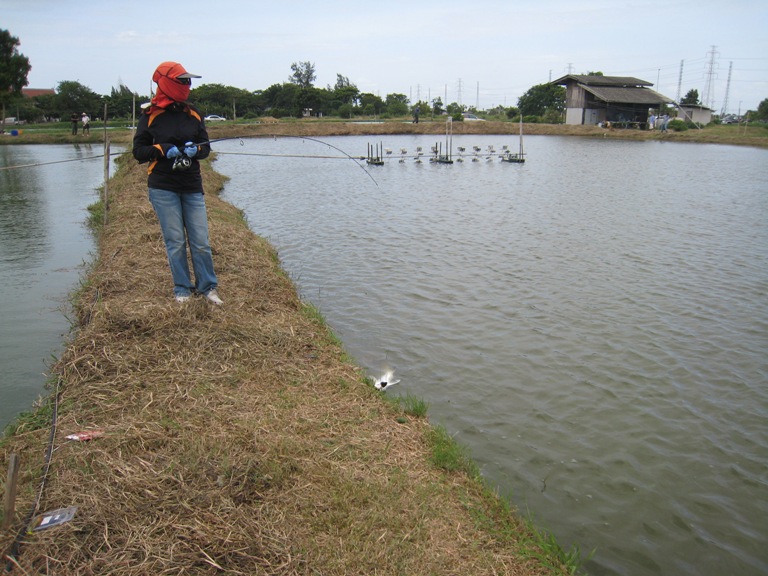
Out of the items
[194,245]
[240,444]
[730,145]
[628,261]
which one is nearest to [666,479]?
[240,444]

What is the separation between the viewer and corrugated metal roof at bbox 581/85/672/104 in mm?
52406

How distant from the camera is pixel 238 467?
10.7 feet

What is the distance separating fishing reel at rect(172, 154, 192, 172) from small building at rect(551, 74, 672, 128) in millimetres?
54183

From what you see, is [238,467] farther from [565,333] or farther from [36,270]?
[36,270]

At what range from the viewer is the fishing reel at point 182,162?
5160 millimetres

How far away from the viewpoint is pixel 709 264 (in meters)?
10.2

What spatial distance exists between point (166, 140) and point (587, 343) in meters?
5.15

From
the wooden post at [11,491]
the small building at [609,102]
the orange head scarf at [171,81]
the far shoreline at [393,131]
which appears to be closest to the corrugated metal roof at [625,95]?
the small building at [609,102]

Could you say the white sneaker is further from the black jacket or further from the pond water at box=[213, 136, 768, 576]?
the pond water at box=[213, 136, 768, 576]

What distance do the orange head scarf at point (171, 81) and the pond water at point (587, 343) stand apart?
3.30m

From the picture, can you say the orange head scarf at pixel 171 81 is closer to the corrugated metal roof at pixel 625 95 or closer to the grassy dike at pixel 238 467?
the grassy dike at pixel 238 467

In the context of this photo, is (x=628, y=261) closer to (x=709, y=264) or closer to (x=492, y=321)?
(x=709, y=264)

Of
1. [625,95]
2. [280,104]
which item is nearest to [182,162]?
[625,95]

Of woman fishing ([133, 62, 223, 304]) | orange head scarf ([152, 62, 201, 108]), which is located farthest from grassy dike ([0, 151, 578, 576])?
orange head scarf ([152, 62, 201, 108])
